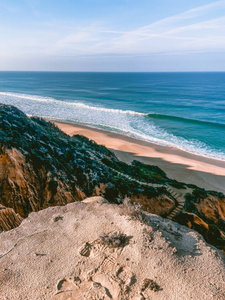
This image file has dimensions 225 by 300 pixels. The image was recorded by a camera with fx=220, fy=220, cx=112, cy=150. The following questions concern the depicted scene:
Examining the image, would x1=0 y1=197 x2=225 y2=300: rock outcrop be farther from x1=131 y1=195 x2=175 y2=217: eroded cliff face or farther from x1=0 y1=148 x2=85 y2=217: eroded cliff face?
x1=131 y1=195 x2=175 y2=217: eroded cliff face

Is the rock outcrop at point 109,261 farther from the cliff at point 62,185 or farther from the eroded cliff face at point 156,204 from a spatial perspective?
the eroded cliff face at point 156,204

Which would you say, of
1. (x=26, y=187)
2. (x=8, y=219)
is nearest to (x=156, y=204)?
(x=26, y=187)

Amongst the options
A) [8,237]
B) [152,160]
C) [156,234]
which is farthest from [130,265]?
[152,160]

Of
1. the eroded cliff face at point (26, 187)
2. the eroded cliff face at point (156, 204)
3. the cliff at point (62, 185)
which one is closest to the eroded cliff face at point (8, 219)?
the cliff at point (62, 185)

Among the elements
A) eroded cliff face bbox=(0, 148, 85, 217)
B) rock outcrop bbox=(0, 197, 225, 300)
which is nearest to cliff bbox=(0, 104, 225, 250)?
eroded cliff face bbox=(0, 148, 85, 217)

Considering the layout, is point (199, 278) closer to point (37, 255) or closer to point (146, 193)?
point (37, 255)

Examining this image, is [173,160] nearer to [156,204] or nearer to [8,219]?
[156,204]
